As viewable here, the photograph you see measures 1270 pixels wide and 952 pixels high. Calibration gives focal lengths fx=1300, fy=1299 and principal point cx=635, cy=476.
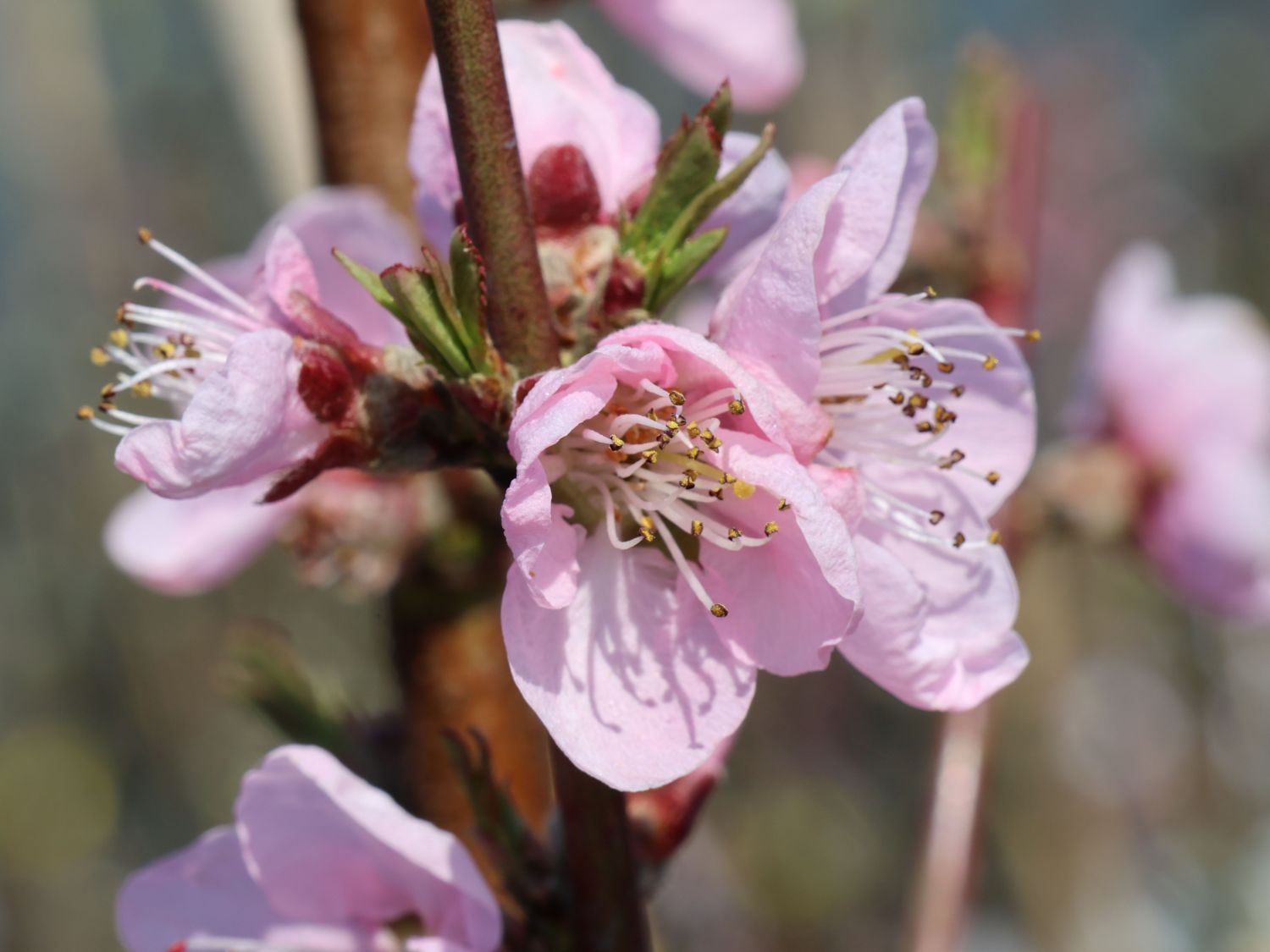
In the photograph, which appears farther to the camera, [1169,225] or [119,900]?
[1169,225]

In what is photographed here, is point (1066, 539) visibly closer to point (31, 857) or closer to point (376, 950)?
point (376, 950)

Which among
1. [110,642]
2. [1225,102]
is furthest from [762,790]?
[1225,102]

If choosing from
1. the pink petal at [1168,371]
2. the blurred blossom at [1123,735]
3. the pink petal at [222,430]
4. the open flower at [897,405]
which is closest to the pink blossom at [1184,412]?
the pink petal at [1168,371]

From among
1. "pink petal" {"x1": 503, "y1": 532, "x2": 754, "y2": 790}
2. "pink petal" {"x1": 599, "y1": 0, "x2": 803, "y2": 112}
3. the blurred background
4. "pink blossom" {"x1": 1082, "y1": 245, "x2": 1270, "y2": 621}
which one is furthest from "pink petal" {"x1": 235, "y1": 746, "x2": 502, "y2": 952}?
the blurred background

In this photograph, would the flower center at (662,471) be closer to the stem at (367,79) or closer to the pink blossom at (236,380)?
the pink blossom at (236,380)

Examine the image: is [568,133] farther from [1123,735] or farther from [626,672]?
[1123,735]
